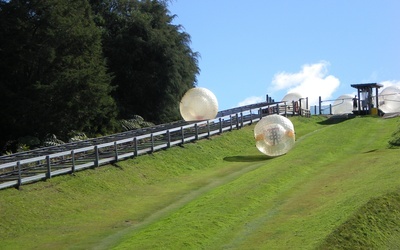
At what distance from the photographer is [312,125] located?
50.3 metres

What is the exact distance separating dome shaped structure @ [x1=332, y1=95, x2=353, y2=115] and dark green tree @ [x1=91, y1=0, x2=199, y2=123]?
43.0ft

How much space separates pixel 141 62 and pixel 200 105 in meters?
16.4

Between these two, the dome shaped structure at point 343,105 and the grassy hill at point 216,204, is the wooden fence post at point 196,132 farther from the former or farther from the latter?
the dome shaped structure at point 343,105

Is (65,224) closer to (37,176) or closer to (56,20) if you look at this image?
(37,176)

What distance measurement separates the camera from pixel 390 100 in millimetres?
55594

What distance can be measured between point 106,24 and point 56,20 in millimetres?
14632

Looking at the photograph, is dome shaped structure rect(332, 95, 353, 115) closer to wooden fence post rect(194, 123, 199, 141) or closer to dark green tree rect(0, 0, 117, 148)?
dark green tree rect(0, 0, 117, 148)

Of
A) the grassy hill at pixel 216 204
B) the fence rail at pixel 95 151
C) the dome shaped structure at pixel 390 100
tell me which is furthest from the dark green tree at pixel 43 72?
the dome shaped structure at pixel 390 100

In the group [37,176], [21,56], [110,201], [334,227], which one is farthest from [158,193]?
[21,56]

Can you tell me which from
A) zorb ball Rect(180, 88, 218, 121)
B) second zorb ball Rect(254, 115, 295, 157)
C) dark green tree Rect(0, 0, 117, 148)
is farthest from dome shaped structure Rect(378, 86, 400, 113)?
second zorb ball Rect(254, 115, 295, 157)

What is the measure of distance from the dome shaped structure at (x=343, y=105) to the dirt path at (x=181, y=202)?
26.1 meters

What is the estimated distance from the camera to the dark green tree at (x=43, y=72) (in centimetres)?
4466

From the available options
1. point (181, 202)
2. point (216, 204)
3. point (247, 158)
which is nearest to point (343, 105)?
point (247, 158)

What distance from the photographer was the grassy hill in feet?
59.5
